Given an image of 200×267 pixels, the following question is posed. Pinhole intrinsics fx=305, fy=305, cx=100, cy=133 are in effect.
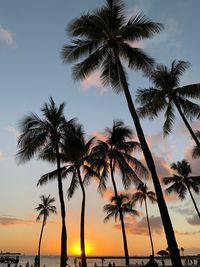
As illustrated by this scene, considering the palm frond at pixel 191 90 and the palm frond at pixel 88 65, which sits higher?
the palm frond at pixel 191 90

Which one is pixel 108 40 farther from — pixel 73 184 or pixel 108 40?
pixel 73 184

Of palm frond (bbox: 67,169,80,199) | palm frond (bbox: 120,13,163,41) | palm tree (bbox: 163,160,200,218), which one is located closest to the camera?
palm frond (bbox: 120,13,163,41)

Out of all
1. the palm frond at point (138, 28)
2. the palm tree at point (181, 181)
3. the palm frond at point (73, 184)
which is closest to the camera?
the palm frond at point (138, 28)

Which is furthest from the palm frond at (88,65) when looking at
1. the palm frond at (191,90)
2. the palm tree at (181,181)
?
the palm tree at (181,181)

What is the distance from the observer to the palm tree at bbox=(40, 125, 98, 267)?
86.1ft

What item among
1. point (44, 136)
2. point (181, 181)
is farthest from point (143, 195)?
point (44, 136)

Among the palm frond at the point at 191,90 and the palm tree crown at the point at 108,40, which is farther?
the palm frond at the point at 191,90

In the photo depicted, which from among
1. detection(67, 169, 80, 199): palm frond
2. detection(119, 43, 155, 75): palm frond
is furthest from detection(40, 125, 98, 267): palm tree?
detection(119, 43, 155, 75): palm frond

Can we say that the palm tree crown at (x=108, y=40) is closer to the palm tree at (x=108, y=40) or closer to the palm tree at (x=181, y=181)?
the palm tree at (x=108, y=40)

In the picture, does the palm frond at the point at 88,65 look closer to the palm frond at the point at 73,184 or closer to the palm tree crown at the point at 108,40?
the palm tree crown at the point at 108,40

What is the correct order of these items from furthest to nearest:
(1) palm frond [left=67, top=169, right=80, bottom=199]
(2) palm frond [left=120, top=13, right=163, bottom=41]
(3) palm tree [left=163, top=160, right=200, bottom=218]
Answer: (3) palm tree [left=163, top=160, right=200, bottom=218]
(1) palm frond [left=67, top=169, right=80, bottom=199]
(2) palm frond [left=120, top=13, right=163, bottom=41]

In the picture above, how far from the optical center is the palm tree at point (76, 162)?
2623 centimetres

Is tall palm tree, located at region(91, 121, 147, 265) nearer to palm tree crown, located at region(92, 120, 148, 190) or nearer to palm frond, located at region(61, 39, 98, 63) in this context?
palm tree crown, located at region(92, 120, 148, 190)

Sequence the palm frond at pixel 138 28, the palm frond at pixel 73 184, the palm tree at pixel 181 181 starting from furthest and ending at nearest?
the palm tree at pixel 181 181, the palm frond at pixel 73 184, the palm frond at pixel 138 28
